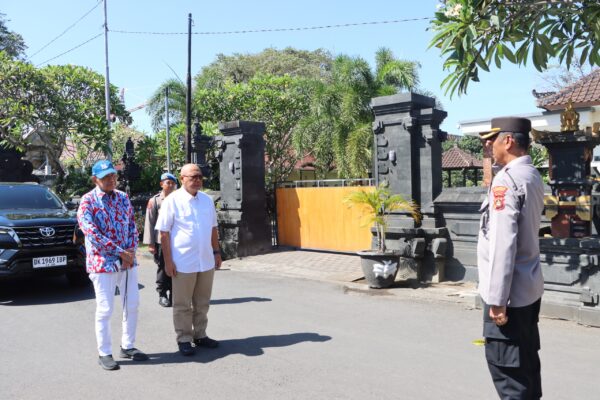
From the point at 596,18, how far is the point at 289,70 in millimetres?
29025

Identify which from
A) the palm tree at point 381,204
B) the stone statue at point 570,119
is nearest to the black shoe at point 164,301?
the palm tree at point 381,204

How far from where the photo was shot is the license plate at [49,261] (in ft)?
25.6

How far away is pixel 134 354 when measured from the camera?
197 inches

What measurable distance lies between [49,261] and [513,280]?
271 inches

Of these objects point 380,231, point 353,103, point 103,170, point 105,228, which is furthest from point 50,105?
point 105,228

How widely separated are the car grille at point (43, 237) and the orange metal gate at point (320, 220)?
218 inches

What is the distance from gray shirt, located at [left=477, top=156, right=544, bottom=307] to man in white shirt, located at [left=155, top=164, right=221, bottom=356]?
2883 millimetres

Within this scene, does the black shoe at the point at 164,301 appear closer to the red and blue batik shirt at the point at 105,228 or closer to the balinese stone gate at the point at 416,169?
the red and blue batik shirt at the point at 105,228

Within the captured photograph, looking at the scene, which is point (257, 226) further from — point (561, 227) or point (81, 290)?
point (561, 227)

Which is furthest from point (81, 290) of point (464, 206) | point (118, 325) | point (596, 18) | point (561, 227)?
point (596, 18)

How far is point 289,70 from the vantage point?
3341 cm

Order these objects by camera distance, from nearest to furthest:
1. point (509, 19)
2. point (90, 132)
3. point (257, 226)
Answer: point (509, 19) < point (257, 226) < point (90, 132)

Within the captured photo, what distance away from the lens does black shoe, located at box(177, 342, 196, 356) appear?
511 centimetres

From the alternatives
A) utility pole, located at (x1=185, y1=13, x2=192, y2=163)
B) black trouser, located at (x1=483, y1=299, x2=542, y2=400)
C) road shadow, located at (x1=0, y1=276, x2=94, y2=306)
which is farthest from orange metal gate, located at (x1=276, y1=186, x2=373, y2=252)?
black trouser, located at (x1=483, y1=299, x2=542, y2=400)
